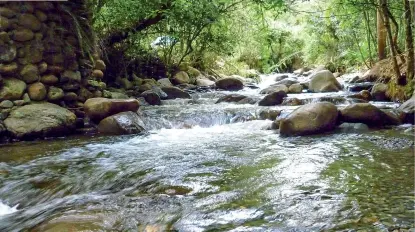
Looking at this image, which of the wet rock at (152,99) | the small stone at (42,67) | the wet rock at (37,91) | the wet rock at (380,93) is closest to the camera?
the wet rock at (37,91)

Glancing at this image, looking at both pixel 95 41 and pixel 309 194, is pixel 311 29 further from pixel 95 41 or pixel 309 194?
pixel 309 194

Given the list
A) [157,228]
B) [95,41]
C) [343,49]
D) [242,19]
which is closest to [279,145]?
[157,228]

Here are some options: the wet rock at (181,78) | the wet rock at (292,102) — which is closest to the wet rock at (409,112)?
the wet rock at (292,102)

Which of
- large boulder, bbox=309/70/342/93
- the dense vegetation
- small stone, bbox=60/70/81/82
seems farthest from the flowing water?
large boulder, bbox=309/70/342/93

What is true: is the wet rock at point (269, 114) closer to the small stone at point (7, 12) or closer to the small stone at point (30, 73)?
the small stone at point (30, 73)

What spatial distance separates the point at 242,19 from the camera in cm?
1193

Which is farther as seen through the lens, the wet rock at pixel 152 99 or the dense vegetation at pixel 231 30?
the wet rock at pixel 152 99

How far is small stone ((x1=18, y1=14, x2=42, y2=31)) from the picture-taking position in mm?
5146

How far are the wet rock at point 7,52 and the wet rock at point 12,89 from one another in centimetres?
28

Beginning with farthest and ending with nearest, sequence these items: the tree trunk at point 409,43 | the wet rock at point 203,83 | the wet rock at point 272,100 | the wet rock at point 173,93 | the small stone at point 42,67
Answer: the wet rock at point 203,83 < the wet rock at point 173,93 < the wet rock at point 272,100 < the tree trunk at point 409,43 < the small stone at point 42,67

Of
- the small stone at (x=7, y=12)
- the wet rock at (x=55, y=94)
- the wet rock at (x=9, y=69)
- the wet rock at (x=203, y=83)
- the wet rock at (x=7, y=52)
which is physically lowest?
the wet rock at (x=55, y=94)

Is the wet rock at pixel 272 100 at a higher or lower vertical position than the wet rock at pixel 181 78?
lower

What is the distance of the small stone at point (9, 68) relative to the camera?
16.3 feet

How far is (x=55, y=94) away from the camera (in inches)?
215
